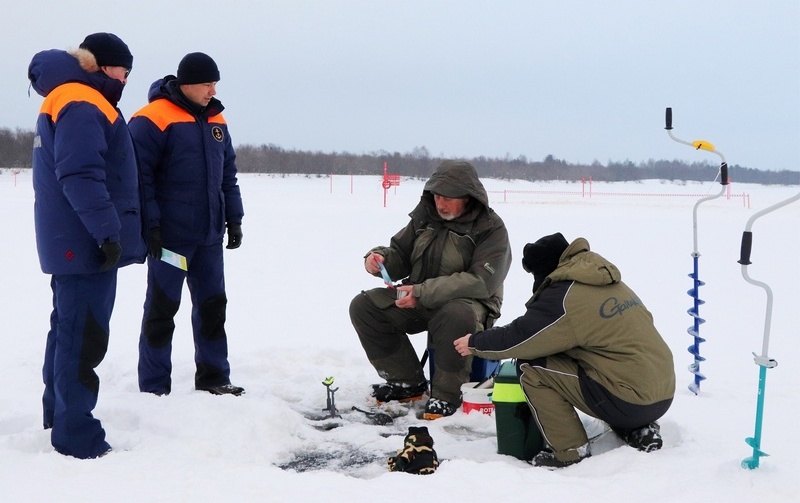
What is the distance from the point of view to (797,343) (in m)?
5.48

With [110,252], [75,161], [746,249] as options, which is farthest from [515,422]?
[75,161]

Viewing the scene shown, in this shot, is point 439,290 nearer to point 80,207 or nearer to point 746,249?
point 746,249

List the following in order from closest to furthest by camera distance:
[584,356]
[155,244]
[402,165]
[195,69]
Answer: [584,356]
[155,244]
[195,69]
[402,165]

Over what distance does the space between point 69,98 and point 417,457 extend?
213 cm

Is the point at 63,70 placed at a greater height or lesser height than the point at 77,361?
greater

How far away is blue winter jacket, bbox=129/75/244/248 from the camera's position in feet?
12.8

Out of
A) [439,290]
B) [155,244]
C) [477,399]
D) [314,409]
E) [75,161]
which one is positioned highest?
[75,161]

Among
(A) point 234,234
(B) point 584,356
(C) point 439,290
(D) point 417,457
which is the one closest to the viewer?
(D) point 417,457

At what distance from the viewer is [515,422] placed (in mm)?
3326

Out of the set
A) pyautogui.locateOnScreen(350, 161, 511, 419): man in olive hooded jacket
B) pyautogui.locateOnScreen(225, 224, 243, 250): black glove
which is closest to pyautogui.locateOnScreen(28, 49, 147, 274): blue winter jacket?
pyautogui.locateOnScreen(225, 224, 243, 250): black glove

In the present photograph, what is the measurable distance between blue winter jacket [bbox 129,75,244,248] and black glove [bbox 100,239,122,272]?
79cm

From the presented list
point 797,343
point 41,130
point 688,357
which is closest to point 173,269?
point 41,130

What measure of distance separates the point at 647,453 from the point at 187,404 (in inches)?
88.4

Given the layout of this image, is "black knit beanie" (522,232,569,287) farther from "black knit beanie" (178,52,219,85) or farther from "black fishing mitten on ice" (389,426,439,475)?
"black knit beanie" (178,52,219,85)
